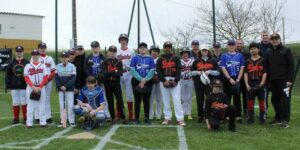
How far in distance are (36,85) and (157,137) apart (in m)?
3.27

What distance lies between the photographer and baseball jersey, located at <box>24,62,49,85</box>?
976 centimetres

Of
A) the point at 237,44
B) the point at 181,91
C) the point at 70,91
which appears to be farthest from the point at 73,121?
the point at 237,44

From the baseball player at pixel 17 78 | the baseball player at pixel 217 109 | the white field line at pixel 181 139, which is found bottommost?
the white field line at pixel 181 139

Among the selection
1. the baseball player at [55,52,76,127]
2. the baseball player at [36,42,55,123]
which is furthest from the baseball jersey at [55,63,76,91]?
the baseball player at [36,42,55,123]

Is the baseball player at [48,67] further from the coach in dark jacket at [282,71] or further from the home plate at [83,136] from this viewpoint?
the coach in dark jacket at [282,71]

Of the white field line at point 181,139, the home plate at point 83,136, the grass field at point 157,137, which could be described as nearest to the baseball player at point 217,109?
the grass field at point 157,137

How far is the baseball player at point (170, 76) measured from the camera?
10000 mm

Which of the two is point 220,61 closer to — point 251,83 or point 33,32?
point 251,83

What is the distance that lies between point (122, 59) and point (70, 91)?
5.19 feet

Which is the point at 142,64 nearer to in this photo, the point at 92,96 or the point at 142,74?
the point at 142,74

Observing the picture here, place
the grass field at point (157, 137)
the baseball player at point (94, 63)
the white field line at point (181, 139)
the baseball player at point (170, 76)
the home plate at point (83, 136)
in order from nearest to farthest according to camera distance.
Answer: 1. the white field line at point (181, 139)
2. the grass field at point (157, 137)
3. the home plate at point (83, 136)
4. the baseball player at point (170, 76)
5. the baseball player at point (94, 63)

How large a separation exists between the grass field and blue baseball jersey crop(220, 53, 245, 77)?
1.27 meters

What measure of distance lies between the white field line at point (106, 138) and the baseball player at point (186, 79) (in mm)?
2207

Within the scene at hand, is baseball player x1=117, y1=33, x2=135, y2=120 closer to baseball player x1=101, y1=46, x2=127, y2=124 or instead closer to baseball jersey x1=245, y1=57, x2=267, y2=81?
baseball player x1=101, y1=46, x2=127, y2=124
